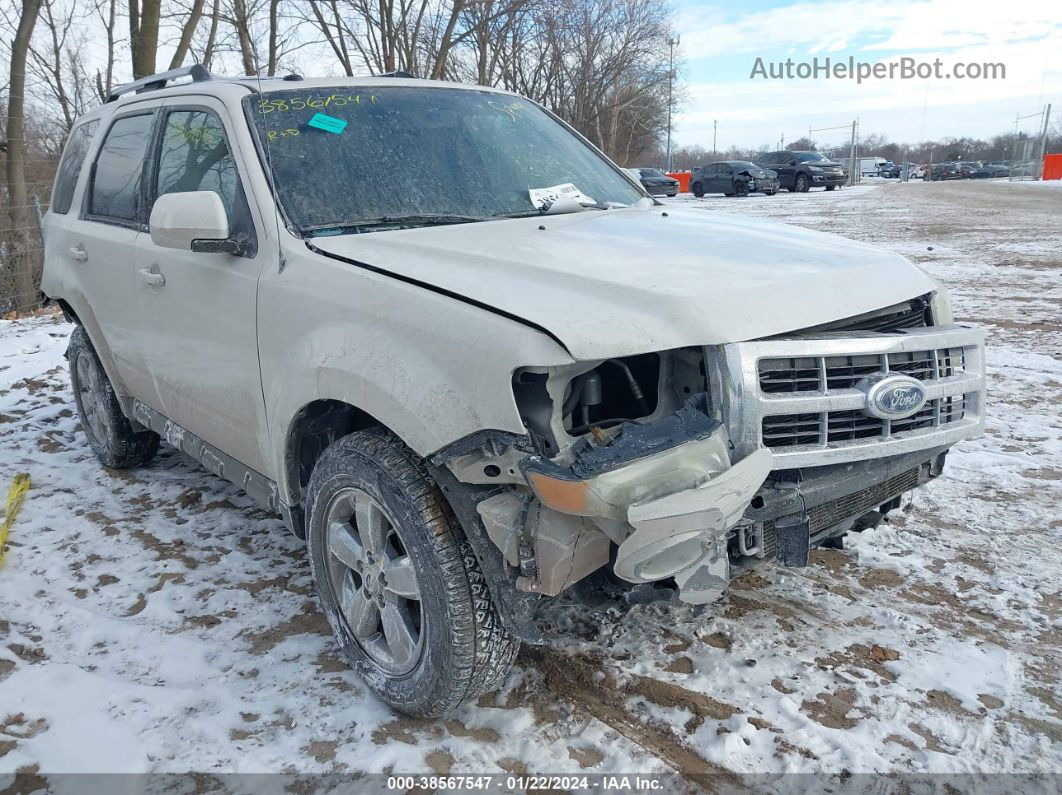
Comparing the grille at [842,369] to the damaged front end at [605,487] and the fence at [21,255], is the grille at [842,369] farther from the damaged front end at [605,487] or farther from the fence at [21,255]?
the fence at [21,255]

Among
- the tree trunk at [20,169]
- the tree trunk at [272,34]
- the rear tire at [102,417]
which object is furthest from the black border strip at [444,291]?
the tree trunk at [272,34]

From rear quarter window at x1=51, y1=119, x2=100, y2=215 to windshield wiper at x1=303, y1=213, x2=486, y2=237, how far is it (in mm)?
2476

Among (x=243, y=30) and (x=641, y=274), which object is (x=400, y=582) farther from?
(x=243, y=30)

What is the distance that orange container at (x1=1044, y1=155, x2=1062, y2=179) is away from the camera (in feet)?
136

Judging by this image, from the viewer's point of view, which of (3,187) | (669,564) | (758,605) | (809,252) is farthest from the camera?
(3,187)

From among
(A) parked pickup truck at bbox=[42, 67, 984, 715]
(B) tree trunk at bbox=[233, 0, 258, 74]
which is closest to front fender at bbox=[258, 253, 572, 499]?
(A) parked pickup truck at bbox=[42, 67, 984, 715]

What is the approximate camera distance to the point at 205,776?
240cm

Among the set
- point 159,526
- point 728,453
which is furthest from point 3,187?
point 728,453

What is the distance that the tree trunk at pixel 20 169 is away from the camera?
40.5ft

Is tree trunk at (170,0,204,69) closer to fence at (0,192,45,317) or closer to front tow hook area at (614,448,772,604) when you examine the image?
fence at (0,192,45,317)

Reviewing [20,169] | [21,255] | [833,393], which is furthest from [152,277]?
[20,169]

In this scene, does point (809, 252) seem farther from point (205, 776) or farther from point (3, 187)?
point (3, 187)

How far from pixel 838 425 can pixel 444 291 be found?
3.95 feet

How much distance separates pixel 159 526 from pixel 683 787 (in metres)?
3.01
